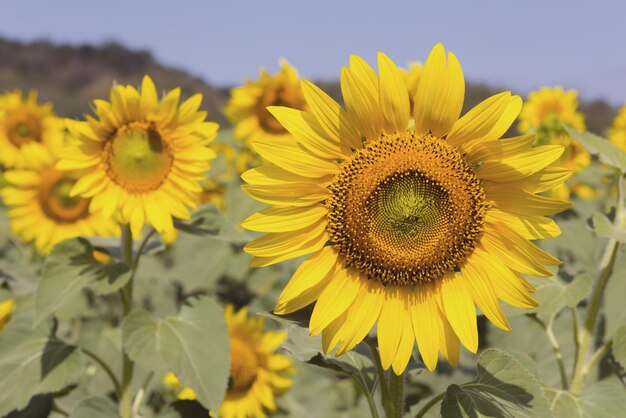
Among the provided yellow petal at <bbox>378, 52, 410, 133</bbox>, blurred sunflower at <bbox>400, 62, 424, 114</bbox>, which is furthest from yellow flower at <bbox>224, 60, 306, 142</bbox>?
yellow petal at <bbox>378, 52, 410, 133</bbox>

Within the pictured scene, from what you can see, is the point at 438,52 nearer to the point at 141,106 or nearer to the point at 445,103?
the point at 445,103

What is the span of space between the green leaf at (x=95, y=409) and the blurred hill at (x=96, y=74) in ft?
61.1

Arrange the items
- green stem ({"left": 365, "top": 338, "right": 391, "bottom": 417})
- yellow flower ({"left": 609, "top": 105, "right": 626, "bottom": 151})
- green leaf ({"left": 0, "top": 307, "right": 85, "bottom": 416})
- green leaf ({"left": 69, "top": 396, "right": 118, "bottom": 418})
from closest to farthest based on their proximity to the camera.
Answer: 1. green stem ({"left": 365, "top": 338, "right": 391, "bottom": 417})
2. green leaf ({"left": 69, "top": 396, "right": 118, "bottom": 418})
3. green leaf ({"left": 0, "top": 307, "right": 85, "bottom": 416})
4. yellow flower ({"left": 609, "top": 105, "right": 626, "bottom": 151})

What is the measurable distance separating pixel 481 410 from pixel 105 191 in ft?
5.64

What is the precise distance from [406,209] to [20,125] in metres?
4.25

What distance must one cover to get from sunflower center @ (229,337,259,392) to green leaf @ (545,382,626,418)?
4.64ft

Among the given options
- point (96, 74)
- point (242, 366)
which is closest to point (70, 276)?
point (242, 366)

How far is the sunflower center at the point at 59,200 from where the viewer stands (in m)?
3.88

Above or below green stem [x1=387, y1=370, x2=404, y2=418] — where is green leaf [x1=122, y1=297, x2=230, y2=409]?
below

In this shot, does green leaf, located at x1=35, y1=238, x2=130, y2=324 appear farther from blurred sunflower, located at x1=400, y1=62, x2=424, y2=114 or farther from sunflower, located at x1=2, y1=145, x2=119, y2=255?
blurred sunflower, located at x1=400, y1=62, x2=424, y2=114

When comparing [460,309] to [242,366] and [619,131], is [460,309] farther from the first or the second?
[619,131]

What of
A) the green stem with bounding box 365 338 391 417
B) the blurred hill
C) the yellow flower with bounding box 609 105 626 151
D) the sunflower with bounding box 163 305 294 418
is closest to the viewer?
the green stem with bounding box 365 338 391 417

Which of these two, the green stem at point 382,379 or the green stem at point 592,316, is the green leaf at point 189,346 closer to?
the green stem at point 382,379

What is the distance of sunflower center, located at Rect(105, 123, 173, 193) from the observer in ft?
9.35
